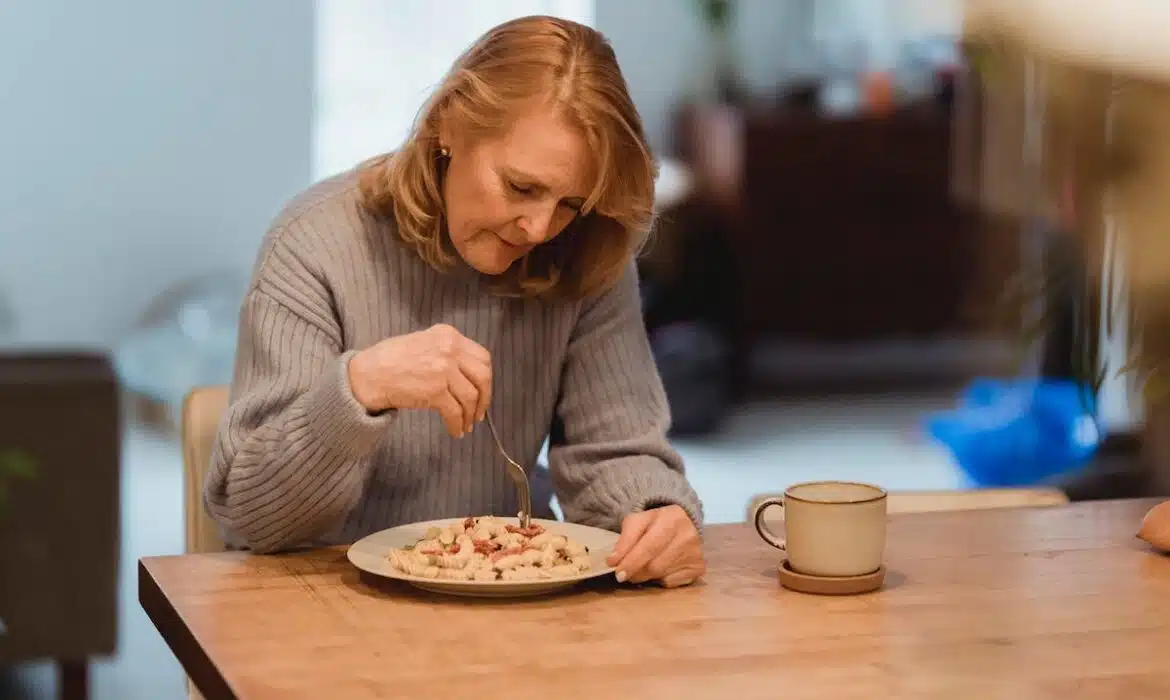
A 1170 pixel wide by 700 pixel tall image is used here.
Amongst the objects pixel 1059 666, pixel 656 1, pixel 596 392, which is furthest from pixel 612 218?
pixel 656 1

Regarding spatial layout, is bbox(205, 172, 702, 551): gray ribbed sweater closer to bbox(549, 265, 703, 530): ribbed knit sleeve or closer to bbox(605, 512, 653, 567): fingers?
bbox(549, 265, 703, 530): ribbed knit sleeve

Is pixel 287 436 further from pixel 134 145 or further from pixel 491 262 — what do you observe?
pixel 134 145

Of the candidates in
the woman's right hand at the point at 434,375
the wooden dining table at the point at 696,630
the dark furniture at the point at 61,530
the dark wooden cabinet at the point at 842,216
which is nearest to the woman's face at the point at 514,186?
the woman's right hand at the point at 434,375

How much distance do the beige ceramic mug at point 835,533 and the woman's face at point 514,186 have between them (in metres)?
0.34

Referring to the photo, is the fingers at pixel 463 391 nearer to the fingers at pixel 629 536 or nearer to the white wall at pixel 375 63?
the fingers at pixel 629 536

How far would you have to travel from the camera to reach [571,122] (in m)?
1.29

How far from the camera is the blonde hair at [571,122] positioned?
1.29m

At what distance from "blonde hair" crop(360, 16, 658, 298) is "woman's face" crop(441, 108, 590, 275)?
14 millimetres

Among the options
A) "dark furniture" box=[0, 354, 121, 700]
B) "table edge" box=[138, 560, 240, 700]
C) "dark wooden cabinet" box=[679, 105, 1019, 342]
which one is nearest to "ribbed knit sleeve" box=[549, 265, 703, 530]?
"table edge" box=[138, 560, 240, 700]

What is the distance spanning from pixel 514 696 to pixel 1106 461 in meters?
2.41

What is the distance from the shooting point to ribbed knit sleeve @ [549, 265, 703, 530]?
4.51 feet

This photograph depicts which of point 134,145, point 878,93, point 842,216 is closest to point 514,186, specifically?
point 134,145

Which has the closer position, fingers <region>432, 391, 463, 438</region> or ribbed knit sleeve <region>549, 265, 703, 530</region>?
fingers <region>432, 391, 463, 438</region>

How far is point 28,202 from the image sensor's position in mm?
2814
